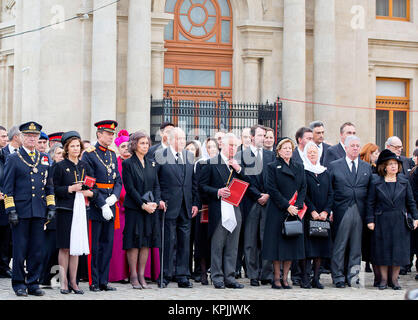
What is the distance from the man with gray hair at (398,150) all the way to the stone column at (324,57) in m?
7.45

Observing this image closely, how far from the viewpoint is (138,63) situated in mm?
19297

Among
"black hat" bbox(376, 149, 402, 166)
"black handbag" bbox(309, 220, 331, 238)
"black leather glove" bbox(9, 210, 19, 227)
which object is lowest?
"black handbag" bbox(309, 220, 331, 238)

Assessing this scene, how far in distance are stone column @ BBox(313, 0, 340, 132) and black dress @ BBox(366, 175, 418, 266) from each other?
10.6m

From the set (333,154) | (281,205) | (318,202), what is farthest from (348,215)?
(333,154)

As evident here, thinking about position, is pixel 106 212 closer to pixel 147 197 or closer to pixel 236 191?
pixel 147 197

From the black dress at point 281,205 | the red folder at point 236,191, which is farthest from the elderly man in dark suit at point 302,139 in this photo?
the red folder at point 236,191

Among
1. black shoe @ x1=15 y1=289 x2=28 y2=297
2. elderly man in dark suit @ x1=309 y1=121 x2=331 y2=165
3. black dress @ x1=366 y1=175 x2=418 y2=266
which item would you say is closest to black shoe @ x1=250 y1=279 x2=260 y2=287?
black dress @ x1=366 y1=175 x2=418 y2=266

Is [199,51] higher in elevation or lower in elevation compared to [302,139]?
higher

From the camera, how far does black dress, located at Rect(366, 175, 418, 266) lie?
1058 centimetres

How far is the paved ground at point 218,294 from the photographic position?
9234 mm

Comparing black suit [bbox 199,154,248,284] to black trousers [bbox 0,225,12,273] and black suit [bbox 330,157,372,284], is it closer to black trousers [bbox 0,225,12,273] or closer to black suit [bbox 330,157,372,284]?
black suit [bbox 330,157,372,284]

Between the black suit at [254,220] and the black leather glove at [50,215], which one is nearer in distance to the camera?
the black leather glove at [50,215]

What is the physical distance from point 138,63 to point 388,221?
398 inches

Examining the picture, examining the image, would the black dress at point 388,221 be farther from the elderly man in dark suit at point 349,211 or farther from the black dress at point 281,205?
the black dress at point 281,205
